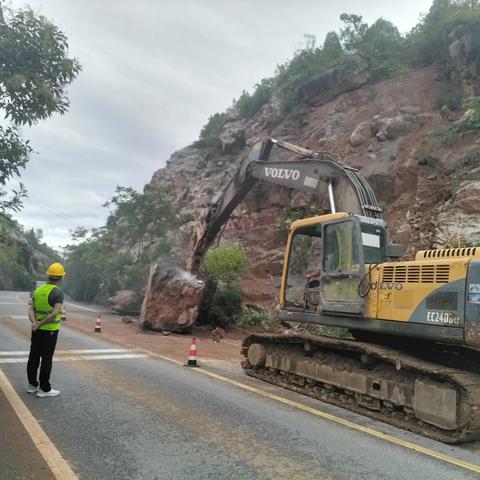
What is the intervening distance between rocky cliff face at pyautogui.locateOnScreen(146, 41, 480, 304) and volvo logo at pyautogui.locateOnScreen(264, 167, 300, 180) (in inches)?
147

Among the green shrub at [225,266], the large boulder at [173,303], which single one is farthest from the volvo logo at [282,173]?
the green shrub at [225,266]

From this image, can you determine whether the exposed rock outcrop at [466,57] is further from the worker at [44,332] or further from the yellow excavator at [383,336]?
the worker at [44,332]

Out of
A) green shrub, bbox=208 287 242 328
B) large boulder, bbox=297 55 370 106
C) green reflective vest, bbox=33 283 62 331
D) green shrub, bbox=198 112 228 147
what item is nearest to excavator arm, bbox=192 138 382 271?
green shrub, bbox=208 287 242 328

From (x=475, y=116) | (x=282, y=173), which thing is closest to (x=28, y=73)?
(x=282, y=173)

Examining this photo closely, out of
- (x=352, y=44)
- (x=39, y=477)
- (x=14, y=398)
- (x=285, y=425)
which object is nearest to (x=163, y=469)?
(x=39, y=477)

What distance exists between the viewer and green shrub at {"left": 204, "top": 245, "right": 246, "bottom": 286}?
Answer: 18891 mm

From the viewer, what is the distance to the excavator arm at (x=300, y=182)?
1043 centimetres

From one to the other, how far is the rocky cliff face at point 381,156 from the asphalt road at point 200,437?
31.7 ft

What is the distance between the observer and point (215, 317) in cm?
1741

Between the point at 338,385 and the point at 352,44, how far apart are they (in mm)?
29545

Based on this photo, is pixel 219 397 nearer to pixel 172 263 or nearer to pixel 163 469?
pixel 163 469

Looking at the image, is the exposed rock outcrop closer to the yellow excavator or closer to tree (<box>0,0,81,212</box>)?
the yellow excavator

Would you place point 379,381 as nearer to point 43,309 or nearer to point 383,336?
point 383,336

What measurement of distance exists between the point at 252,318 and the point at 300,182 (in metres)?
6.71
